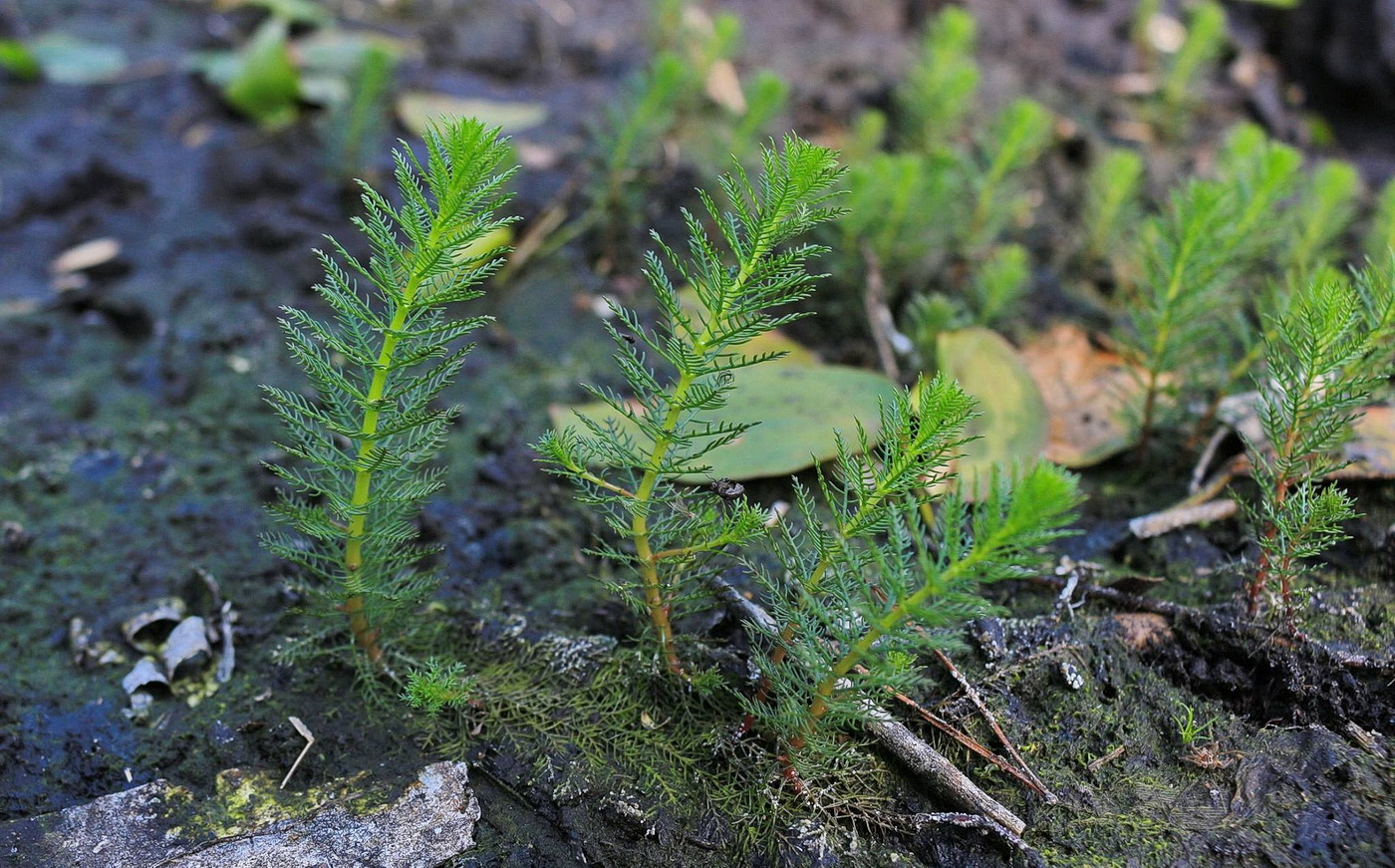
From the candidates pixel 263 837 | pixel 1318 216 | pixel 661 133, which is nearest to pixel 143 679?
pixel 263 837

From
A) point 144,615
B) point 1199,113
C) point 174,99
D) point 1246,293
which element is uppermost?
point 1199,113

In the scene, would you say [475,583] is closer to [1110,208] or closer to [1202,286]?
[1202,286]

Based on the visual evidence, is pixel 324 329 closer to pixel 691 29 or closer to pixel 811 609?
pixel 811 609

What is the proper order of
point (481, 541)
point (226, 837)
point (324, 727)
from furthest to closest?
point (481, 541) < point (324, 727) < point (226, 837)

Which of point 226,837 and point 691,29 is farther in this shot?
point 691,29

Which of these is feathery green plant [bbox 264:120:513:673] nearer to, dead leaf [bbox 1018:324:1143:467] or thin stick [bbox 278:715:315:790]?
thin stick [bbox 278:715:315:790]

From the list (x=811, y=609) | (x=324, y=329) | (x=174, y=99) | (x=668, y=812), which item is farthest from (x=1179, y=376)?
(x=174, y=99)

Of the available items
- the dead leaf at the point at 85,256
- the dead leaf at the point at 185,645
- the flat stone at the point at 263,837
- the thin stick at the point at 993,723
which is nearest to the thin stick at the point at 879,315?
the thin stick at the point at 993,723
